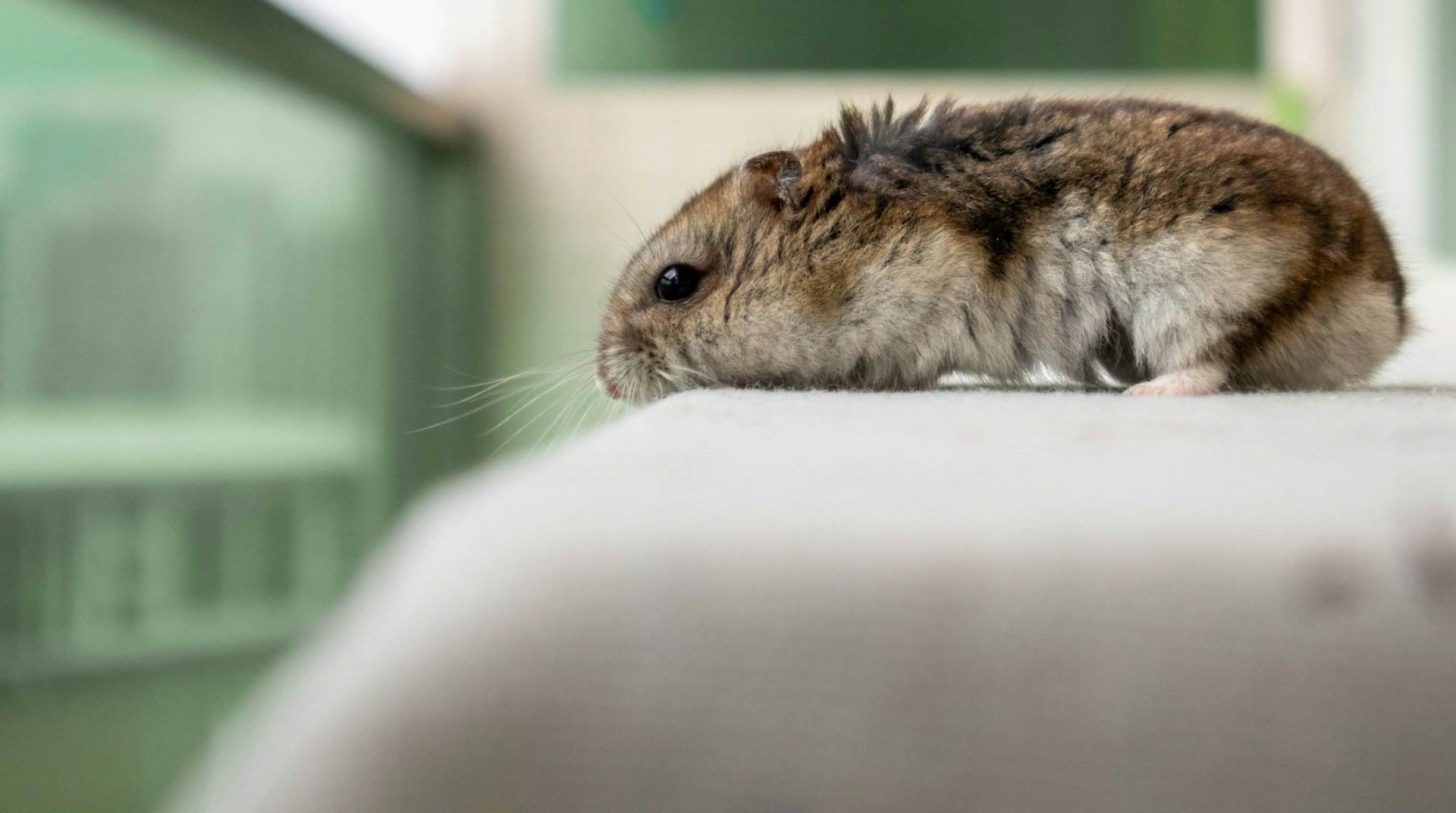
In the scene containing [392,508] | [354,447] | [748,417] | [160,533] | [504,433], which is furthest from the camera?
[504,433]

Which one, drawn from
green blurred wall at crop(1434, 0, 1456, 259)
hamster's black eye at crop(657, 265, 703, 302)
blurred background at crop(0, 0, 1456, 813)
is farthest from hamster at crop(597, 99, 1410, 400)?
green blurred wall at crop(1434, 0, 1456, 259)

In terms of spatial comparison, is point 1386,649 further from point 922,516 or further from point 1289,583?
point 922,516

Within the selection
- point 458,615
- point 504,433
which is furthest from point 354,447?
point 458,615

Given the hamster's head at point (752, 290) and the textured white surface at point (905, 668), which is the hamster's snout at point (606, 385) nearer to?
the hamster's head at point (752, 290)

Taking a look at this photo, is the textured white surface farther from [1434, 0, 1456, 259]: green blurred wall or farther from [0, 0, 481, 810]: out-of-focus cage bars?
[1434, 0, 1456, 259]: green blurred wall

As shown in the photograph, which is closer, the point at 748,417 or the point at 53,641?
the point at 748,417

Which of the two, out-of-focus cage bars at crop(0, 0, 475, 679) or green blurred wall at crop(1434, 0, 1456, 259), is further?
green blurred wall at crop(1434, 0, 1456, 259)

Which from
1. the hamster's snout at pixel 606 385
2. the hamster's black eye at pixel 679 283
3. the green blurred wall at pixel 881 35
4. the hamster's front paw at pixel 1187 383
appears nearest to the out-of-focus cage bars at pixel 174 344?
the green blurred wall at pixel 881 35
